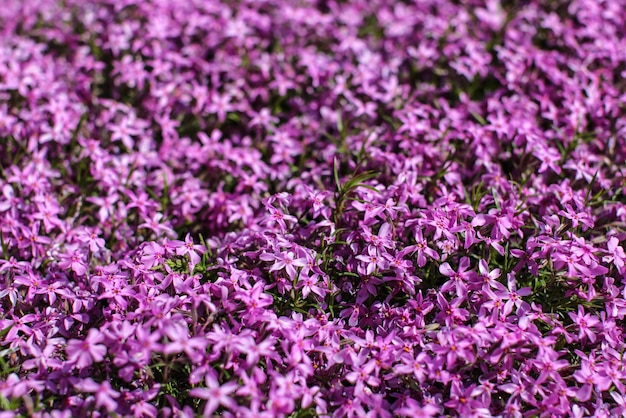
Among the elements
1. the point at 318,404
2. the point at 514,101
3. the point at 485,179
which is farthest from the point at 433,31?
the point at 318,404

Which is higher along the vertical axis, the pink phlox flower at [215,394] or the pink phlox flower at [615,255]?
the pink phlox flower at [615,255]

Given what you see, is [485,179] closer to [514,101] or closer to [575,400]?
[514,101]

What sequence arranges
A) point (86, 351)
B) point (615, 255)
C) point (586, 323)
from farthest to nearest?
point (615, 255) < point (586, 323) < point (86, 351)

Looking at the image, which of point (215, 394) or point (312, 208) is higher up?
point (312, 208)

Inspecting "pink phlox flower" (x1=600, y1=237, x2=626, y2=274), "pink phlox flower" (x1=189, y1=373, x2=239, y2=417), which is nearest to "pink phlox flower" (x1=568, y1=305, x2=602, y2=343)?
"pink phlox flower" (x1=600, y1=237, x2=626, y2=274)

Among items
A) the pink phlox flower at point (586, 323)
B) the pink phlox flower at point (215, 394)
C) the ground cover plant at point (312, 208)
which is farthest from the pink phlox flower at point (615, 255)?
the pink phlox flower at point (215, 394)

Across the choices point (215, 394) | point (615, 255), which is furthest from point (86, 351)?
point (615, 255)

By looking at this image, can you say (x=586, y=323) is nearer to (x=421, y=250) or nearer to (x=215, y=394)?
(x=421, y=250)

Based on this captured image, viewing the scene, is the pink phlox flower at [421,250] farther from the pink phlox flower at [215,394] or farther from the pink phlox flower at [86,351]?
the pink phlox flower at [86,351]
